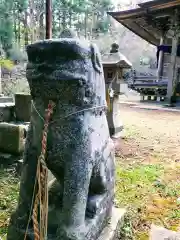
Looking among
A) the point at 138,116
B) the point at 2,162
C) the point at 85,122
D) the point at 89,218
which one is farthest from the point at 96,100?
the point at 138,116

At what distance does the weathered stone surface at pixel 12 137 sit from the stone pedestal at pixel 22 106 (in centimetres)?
64

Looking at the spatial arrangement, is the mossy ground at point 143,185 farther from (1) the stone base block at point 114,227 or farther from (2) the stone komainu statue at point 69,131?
(2) the stone komainu statue at point 69,131

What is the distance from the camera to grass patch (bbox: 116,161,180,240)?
2.54 m

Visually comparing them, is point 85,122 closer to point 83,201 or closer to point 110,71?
point 83,201


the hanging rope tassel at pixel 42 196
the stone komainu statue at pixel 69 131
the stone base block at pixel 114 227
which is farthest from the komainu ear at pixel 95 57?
the stone base block at pixel 114 227

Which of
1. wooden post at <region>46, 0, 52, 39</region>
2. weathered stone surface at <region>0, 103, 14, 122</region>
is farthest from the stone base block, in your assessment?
wooden post at <region>46, 0, 52, 39</region>

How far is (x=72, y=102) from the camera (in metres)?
1.45

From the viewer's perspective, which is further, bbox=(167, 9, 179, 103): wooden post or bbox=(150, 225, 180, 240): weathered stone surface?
bbox=(167, 9, 179, 103): wooden post

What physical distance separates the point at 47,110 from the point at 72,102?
14cm

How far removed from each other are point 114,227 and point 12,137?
200 cm

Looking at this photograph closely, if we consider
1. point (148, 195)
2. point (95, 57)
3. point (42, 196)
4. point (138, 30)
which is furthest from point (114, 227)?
point (138, 30)

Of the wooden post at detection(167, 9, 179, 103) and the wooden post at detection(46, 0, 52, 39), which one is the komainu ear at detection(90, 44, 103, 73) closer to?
the wooden post at detection(46, 0, 52, 39)

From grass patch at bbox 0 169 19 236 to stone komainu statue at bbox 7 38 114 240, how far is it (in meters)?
0.90

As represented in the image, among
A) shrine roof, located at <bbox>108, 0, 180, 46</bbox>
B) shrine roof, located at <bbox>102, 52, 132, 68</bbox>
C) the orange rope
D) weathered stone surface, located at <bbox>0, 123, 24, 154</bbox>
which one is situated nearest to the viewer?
the orange rope
